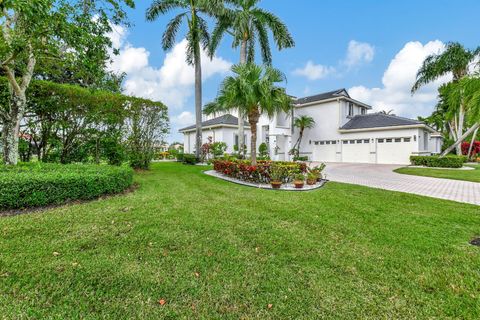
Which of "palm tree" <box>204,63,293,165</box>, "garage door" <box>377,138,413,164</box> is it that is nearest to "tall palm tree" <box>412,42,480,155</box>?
"garage door" <box>377,138,413,164</box>

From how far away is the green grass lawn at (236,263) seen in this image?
8.46ft

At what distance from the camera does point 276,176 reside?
948 cm

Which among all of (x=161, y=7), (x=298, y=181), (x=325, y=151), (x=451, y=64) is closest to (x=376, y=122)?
(x=325, y=151)

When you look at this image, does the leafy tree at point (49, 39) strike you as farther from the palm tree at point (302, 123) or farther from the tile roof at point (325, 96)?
the tile roof at point (325, 96)

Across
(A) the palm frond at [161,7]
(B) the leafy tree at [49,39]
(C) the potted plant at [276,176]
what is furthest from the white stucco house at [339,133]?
(B) the leafy tree at [49,39]

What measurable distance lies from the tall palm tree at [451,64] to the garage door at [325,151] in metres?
11.9

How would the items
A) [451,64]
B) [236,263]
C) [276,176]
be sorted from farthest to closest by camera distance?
[451,64] < [276,176] < [236,263]

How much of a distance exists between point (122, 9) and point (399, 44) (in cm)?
2038

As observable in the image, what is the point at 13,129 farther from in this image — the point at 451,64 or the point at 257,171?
the point at 451,64

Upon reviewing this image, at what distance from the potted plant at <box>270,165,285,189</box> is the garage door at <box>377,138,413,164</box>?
51.1 ft

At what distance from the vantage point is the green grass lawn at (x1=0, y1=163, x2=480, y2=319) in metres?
2.58

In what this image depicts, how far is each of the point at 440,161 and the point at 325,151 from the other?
9.37 metres

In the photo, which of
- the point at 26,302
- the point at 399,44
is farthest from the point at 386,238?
the point at 399,44

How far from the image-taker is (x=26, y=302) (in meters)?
2.58
